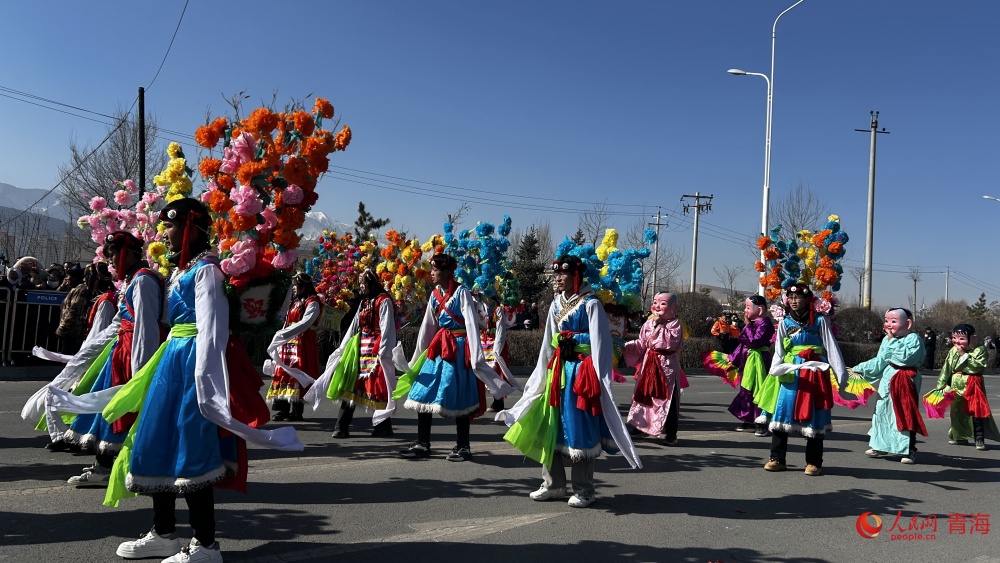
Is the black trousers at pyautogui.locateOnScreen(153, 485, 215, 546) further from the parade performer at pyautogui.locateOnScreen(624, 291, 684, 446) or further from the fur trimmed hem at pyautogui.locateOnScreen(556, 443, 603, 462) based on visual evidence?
the parade performer at pyautogui.locateOnScreen(624, 291, 684, 446)

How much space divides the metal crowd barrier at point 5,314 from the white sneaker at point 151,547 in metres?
A: 13.3

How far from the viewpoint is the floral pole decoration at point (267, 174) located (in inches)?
215

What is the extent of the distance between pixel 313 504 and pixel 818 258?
304 inches

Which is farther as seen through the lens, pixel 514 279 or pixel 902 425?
pixel 514 279

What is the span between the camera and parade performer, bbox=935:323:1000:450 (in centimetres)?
1046

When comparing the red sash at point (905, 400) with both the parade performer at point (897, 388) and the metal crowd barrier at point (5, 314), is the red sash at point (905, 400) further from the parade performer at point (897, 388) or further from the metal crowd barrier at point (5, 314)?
the metal crowd barrier at point (5, 314)

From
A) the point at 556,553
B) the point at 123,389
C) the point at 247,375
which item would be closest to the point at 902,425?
the point at 556,553

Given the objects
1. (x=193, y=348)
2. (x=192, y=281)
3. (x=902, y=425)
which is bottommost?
(x=902, y=425)

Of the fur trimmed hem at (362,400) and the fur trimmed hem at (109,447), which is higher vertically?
the fur trimmed hem at (362,400)

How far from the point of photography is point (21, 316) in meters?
15.2

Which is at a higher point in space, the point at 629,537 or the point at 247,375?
the point at 247,375

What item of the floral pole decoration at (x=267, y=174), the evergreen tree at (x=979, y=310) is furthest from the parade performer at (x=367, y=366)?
the evergreen tree at (x=979, y=310)

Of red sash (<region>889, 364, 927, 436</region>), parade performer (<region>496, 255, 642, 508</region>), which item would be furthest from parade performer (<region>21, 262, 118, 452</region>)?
red sash (<region>889, 364, 927, 436</region>)

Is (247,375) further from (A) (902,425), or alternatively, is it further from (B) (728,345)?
(B) (728,345)
